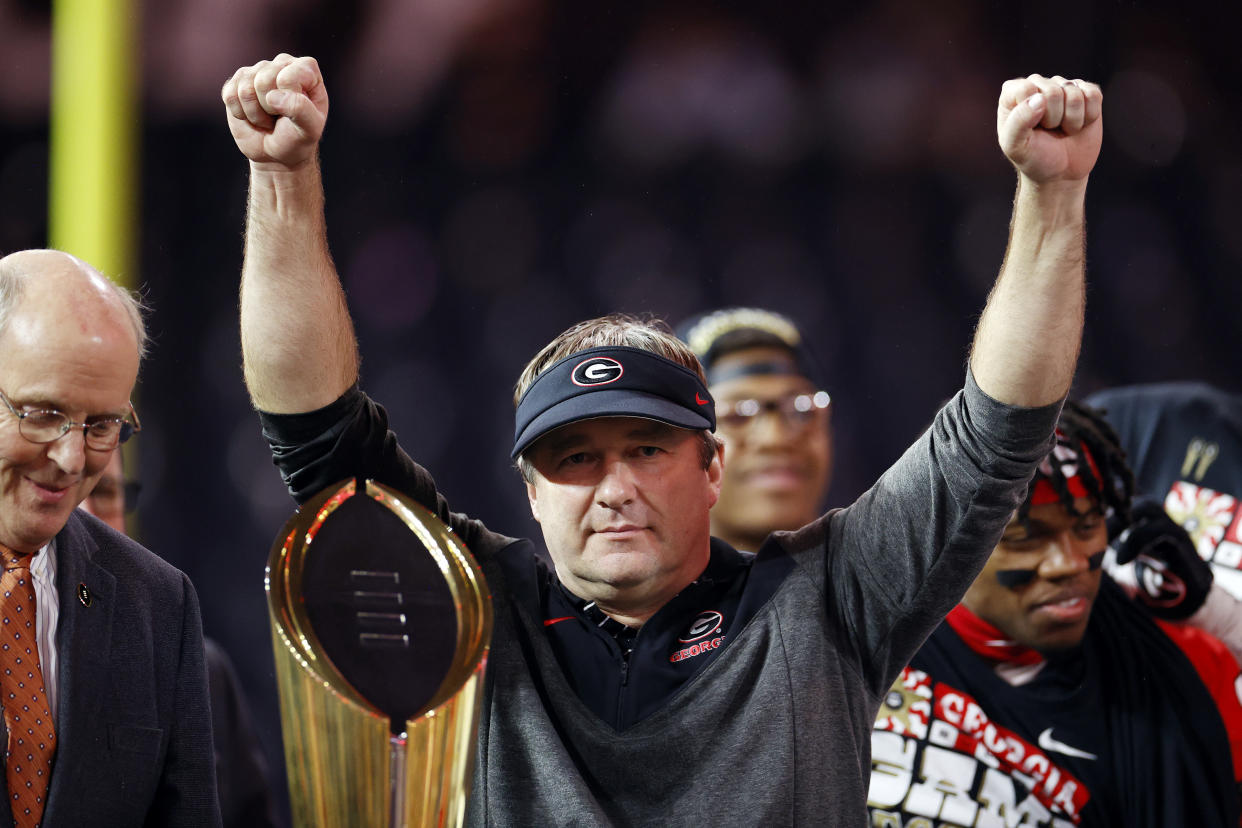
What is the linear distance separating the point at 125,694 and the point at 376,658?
1.54 feet

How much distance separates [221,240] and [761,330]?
1.52 metres

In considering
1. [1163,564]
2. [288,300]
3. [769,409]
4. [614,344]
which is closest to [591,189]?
[769,409]

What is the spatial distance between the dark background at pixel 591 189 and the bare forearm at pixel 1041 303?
1.87 m

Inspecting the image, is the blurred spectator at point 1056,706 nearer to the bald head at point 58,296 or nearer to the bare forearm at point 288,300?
the bare forearm at point 288,300

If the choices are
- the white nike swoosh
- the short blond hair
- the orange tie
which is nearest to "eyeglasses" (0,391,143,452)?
the orange tie

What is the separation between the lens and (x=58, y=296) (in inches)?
45.2

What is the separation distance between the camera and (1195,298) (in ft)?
10.1

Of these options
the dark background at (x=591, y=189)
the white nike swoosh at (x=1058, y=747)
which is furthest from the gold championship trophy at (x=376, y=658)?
the dark background at (x=591, y=189)

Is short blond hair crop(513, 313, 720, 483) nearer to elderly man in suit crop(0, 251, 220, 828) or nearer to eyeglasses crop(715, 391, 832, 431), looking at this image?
elderly man in suit crop(0, 251, 220, 828)

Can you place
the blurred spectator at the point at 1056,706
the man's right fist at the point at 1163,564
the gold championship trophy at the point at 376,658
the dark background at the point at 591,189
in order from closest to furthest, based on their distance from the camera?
the gold championship trophy at the point at 376,658
the blurred spectator at the point at 1056,706
the man's right fist at the point at 1163,564
the dark background at the point at 591,189

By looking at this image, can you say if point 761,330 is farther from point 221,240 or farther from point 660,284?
point 221,240

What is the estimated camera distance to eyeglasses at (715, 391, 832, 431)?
250cm

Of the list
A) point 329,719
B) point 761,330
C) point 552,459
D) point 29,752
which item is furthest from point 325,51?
point 329,719

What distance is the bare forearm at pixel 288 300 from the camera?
1.26 meters
